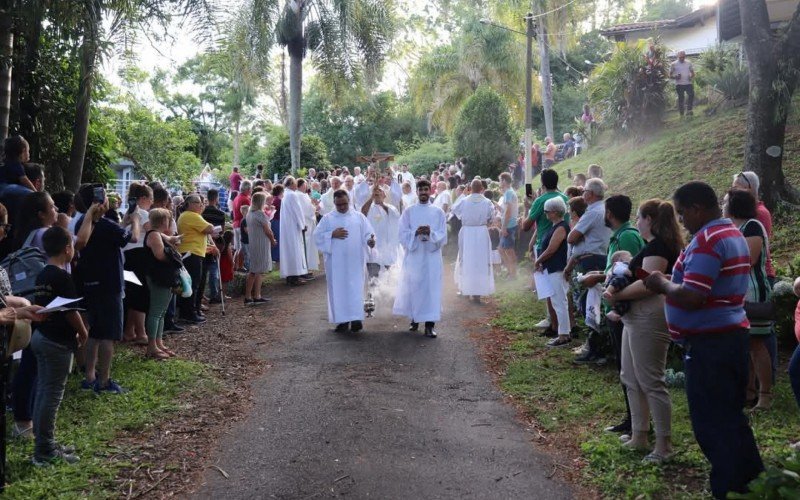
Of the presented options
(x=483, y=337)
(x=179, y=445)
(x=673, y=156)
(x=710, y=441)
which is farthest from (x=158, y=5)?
(x=673, y=156)

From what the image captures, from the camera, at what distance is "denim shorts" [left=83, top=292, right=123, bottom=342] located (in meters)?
7.45

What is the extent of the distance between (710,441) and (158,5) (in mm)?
10211

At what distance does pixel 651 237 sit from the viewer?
591 centimetres

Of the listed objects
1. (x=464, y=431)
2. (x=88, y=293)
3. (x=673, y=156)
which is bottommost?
(x=464, y=431)

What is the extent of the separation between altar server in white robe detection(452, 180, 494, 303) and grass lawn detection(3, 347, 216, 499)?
5839 millimetres

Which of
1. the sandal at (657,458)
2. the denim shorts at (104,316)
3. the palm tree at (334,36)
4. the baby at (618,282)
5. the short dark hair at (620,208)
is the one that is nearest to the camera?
the baby at (618,282)

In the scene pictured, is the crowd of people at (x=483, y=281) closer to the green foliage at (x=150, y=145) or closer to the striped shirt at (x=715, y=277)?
the striped shirt at (x=715, y=277)

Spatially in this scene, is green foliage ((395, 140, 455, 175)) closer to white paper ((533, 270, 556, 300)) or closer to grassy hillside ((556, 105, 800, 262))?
grassy hillside ((556, 105, 800, 262))

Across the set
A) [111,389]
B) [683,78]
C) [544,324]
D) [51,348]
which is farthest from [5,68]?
[683,78]

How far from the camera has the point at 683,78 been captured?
20797 mm

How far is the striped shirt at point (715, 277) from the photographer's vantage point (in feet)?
14.8

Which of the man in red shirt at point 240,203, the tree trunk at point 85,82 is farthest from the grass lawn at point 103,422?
the man in red shirt at point 240,203

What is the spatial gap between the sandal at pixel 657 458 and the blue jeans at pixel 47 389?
14.0 feet

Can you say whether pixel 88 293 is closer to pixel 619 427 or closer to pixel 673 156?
pixel 619 427
